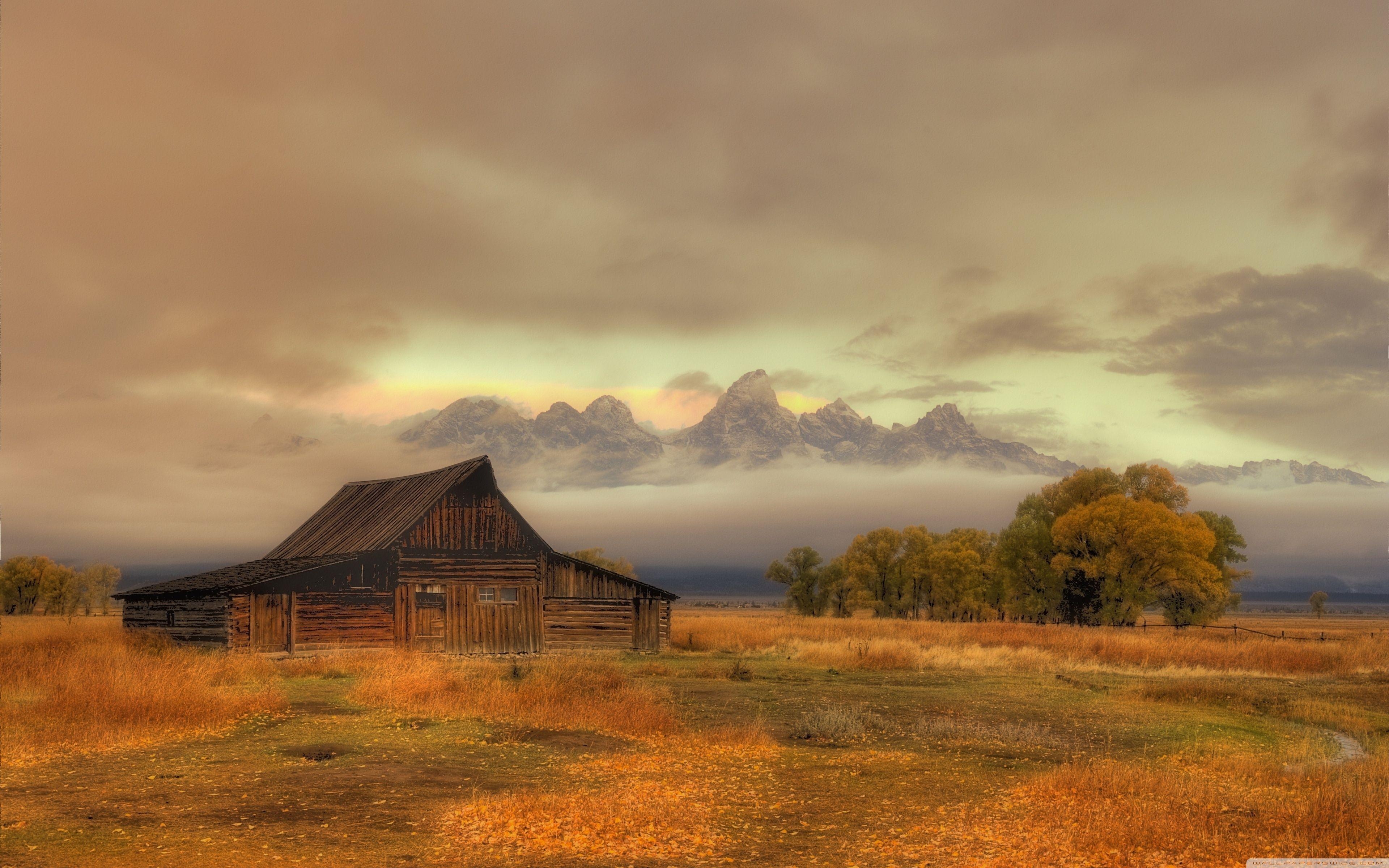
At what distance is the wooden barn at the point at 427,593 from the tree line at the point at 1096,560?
32.7 meters

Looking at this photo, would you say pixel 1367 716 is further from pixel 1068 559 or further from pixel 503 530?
pixel 1068 559

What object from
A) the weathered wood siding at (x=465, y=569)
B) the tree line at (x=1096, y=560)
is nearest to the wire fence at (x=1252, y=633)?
the tree line at (x=1096, y=560)

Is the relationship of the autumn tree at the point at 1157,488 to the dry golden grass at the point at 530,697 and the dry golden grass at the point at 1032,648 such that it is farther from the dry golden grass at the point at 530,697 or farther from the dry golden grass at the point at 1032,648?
the dry golden grass at the point at 530,697

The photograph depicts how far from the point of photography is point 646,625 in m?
46.1

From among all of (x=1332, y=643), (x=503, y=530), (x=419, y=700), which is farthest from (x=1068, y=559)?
(x=419, y=700)

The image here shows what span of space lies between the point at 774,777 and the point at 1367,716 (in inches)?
757

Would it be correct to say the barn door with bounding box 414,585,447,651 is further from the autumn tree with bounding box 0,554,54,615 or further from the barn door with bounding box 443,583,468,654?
the autumn tree with bounding box 0,554,54,615

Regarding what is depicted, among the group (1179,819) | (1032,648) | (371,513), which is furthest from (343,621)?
(1179,819)

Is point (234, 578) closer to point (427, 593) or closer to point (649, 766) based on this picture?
point (427, 593)

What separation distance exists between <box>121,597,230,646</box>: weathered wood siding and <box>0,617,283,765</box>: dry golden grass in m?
7.76

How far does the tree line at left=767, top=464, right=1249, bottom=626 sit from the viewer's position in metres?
62.9

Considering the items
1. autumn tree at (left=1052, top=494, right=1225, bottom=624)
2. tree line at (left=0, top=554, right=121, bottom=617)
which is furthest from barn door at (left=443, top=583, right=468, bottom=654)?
tree line at (left=0, top=554, right=121, bottom=617)

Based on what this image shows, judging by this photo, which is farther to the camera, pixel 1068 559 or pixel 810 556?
pixel 810 556

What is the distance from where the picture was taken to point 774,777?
15.5 meters
